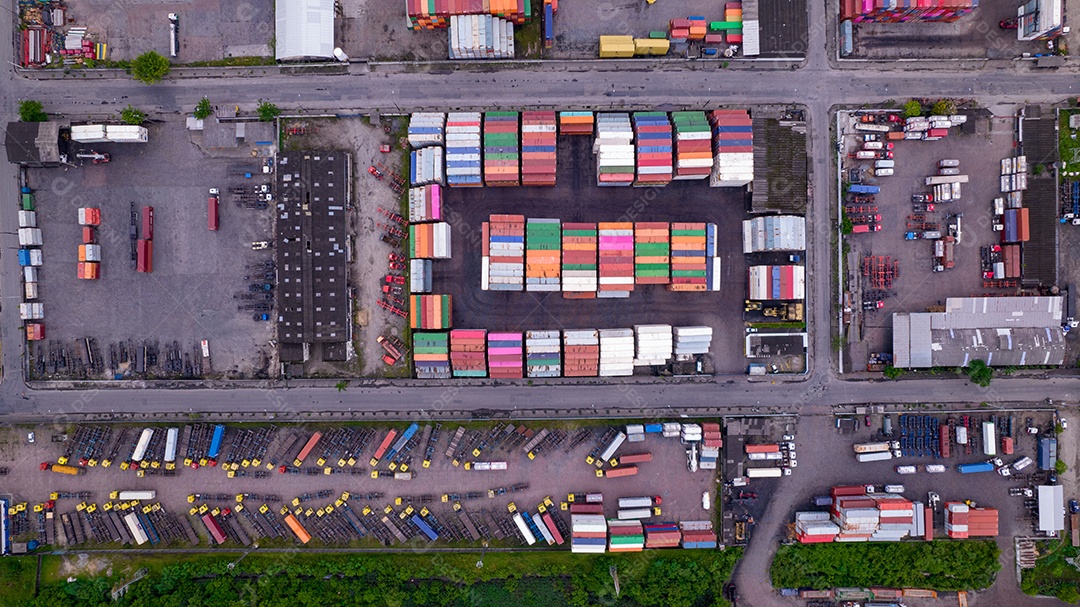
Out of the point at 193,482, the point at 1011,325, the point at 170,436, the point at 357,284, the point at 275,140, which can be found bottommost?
the point at 193,482

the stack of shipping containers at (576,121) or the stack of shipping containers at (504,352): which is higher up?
the stack of shipping containers at (576,121)

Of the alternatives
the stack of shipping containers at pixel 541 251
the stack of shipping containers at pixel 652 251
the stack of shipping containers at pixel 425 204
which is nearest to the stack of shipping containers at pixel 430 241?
the stack of shipping containers at pixel 425 204

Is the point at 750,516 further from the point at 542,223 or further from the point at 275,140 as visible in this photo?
the point at 275,140

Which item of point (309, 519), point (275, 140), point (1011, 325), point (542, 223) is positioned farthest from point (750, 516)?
point (275, 140)

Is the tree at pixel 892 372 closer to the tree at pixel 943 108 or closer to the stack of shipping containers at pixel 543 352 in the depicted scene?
the tree at pixel 943 108

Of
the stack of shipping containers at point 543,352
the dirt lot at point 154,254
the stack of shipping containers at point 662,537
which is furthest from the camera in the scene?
the dirt lot at point 154,254

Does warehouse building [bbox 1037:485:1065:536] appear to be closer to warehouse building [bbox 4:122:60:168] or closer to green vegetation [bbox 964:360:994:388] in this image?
green vegetation [bbox 964:360:994:388]
